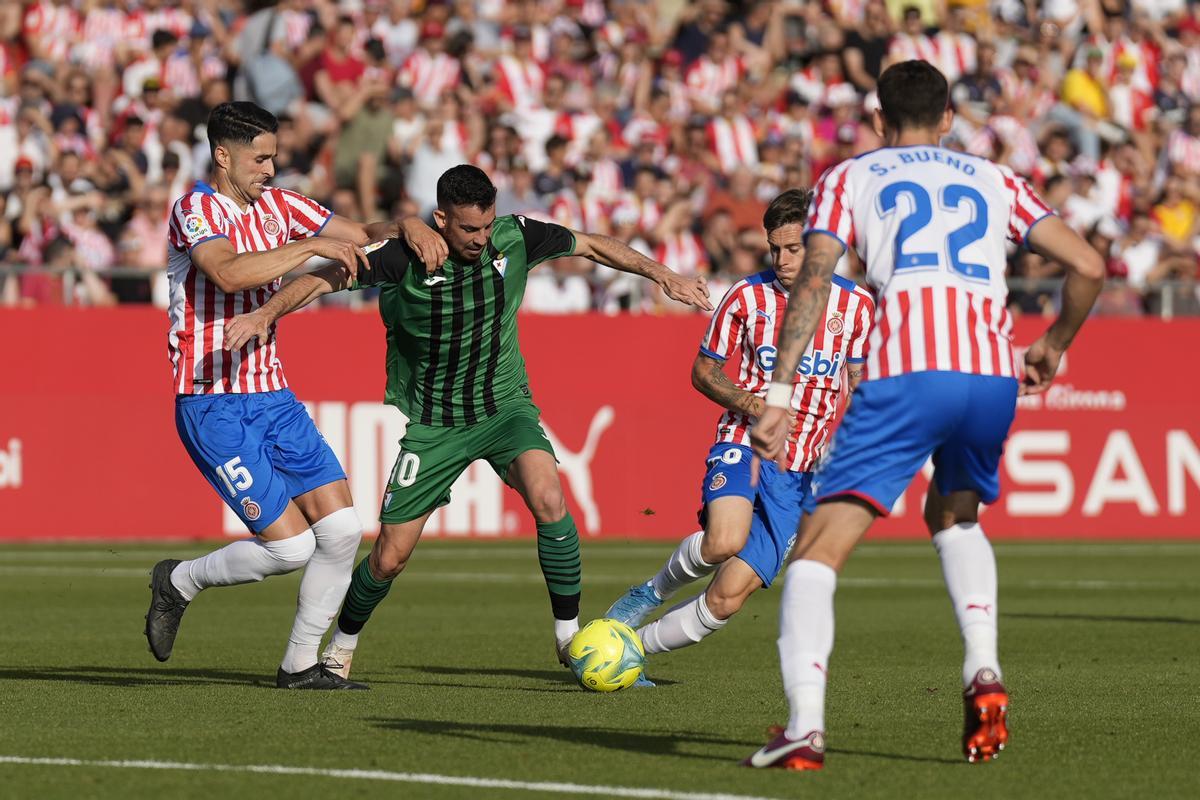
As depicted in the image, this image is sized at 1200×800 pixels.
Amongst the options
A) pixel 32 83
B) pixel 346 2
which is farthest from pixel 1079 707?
pixel 346 2

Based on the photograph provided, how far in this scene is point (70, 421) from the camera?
17.9 metres

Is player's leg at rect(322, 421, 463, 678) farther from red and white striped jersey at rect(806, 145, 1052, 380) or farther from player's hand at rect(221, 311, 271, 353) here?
red and white striped jersey at rect(806, 145, 1052, 380)

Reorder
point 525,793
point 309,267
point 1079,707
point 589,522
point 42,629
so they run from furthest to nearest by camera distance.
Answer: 1. point 589,522
2. point 309,267
3. point 42,629
4. point 1079,707
5. point 525,793

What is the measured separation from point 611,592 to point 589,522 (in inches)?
202

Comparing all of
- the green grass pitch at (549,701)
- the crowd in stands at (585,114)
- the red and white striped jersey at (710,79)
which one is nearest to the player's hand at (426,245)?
the green grass pitch at (549,701)

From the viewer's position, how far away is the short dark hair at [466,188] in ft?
28.8

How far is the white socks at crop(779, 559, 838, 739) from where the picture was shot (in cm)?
615

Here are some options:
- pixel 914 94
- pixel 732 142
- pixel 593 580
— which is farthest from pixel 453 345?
pixel 732 142

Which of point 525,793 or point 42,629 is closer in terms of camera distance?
point 525,793

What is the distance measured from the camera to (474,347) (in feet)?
30.7

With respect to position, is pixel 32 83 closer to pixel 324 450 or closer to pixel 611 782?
pixel 324 450

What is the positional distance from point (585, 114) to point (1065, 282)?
16379 millimetres

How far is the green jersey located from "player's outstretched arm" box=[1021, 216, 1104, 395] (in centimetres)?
317

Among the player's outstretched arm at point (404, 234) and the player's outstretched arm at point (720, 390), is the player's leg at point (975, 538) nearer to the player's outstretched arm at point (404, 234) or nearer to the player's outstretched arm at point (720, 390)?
the player's outstretched arm at point (720, 390)
